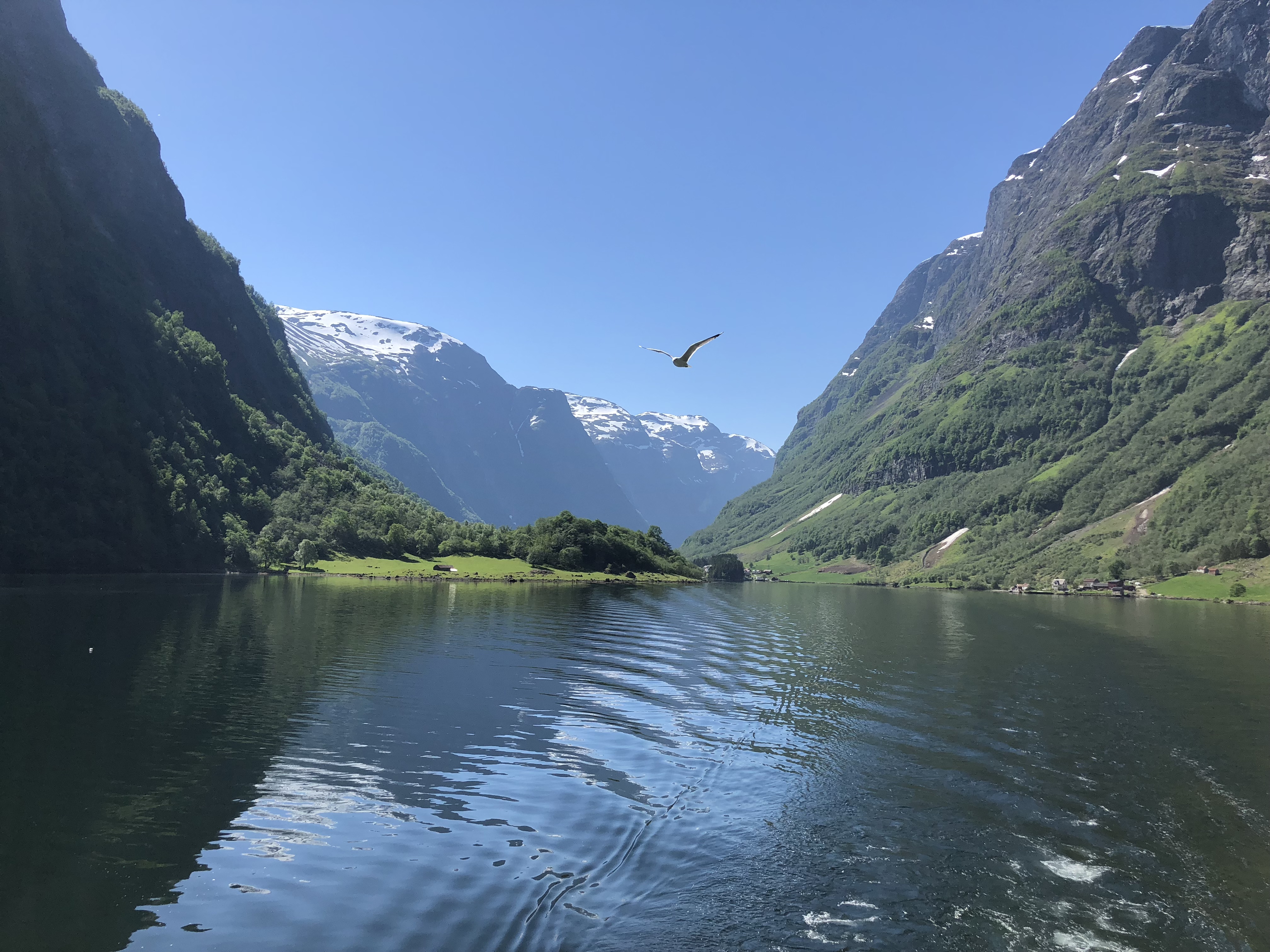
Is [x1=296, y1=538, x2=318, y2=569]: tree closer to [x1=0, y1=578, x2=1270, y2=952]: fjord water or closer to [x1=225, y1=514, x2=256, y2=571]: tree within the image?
[x1=225, y1=514, x2=256, y2=571]: tree

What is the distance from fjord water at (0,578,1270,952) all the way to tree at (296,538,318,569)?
13934 cm

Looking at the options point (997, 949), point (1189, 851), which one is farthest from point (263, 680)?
point (1189, 851)

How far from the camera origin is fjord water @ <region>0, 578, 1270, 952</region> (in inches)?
707

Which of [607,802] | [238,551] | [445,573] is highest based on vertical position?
[238,551]

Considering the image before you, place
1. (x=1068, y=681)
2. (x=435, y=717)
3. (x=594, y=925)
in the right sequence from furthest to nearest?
1. (x=1068, y=681)
2. (x=435, y=717)
3. (x=594, y=925)

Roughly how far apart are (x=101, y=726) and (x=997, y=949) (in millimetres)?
35450

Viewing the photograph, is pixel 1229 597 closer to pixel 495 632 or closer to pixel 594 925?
pixel 495 632

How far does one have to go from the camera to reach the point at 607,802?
86.5 feet

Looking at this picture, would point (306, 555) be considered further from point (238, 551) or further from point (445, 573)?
point (445, 573)

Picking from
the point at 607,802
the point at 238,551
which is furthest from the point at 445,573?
the point at 607,802

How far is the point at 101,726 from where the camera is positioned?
3253cm

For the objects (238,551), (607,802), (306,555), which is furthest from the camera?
(306,555)

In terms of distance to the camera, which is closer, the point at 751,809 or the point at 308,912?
the point at 308,912

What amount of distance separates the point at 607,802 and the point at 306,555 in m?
189
